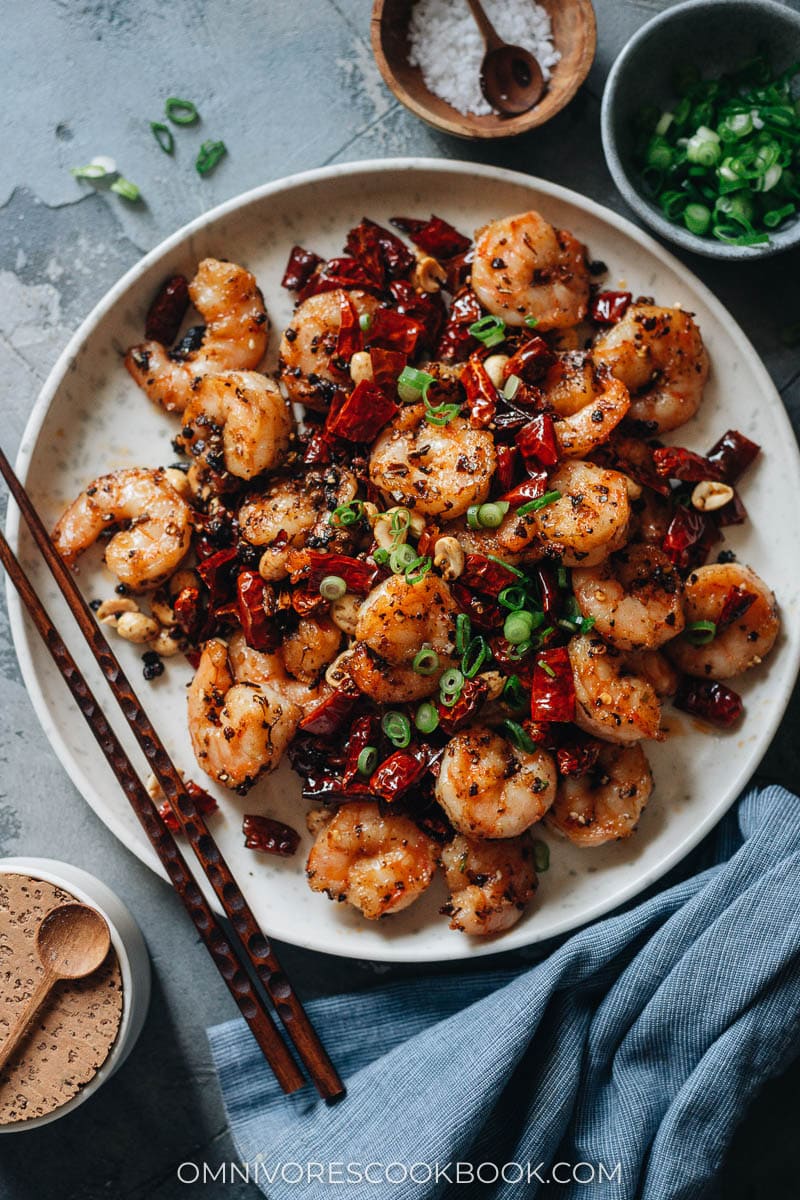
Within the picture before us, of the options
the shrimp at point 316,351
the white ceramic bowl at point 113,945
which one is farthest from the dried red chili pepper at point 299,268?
the white ceramic bowl at point 113,945

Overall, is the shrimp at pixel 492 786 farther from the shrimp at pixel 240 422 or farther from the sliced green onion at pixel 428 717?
the shrimp at pixel 240 422

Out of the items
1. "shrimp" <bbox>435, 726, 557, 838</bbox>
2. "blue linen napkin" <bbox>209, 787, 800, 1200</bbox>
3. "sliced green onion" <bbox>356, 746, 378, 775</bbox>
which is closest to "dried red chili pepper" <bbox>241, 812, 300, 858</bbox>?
"sliced green onion" <bbox>356, 746, 378, 775</bbox>

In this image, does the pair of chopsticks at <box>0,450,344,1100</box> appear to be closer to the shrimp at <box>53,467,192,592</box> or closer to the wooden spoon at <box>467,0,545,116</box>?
the shrimp at <box>53,467,192,592</box>

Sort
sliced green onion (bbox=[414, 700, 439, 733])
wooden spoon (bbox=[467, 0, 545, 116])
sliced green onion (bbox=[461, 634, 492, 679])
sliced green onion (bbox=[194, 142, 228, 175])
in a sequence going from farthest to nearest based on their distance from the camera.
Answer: sliced green onion (bbox=[194, 142, 228, 175]) < wooden spoon (bbox=[467, 0, 545, 116]) < sliced green onion (bbox=[414, 700, 439, 733]) < sliced green onion (bbox=[461, 634, 492, 679])

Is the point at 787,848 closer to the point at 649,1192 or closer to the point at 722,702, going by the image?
the point at 722,702

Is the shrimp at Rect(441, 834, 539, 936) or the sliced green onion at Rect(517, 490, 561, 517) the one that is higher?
the sliced green onion at Rect(517, 490, 561, 517)

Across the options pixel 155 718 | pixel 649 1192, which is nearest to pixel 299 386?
pixel 155 718

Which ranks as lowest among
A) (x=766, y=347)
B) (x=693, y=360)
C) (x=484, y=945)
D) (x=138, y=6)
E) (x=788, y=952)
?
(x=788, y=952)
